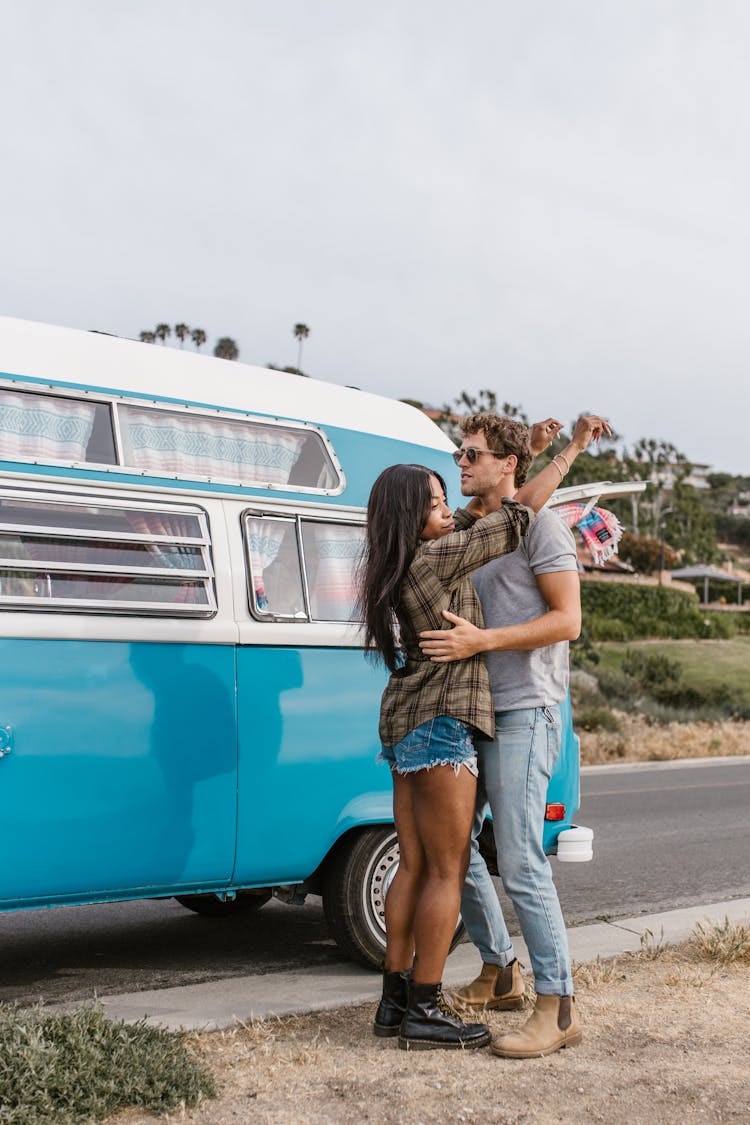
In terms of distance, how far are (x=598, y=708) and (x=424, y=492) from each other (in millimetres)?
17796

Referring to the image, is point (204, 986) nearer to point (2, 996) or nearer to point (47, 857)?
point (2, 996)

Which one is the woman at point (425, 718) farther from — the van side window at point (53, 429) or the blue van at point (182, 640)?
the van side window at point (53, 429)

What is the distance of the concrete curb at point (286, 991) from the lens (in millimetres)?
4730

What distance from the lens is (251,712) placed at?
5.03 m

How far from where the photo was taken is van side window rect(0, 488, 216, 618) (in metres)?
4.60

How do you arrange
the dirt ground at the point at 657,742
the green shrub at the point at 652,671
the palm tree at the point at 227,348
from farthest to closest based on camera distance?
the palm tree at the point at 227,348 < the green shrub at the point at 652,671 < the dirt ground at the point at 657,742

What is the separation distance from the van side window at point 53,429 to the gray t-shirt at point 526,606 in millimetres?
1776

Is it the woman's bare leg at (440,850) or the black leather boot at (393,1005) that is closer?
the woman's bare leg at (440,850)

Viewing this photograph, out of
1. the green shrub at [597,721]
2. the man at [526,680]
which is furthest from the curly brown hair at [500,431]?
the green shrub at [597,721]

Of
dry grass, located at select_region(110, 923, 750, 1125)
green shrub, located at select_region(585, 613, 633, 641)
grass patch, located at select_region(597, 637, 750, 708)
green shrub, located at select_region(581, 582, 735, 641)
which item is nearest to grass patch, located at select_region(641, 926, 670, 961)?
dry grass, located at select_region(110, 923, 750, 1125)

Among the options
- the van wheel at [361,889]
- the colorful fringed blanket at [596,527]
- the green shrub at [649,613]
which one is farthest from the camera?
the green shrub at [649,613]

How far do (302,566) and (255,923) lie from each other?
2.69 meters

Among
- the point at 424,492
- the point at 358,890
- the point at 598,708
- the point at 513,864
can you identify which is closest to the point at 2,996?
the point at 358,890

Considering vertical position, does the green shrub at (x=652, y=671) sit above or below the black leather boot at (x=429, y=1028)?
below
